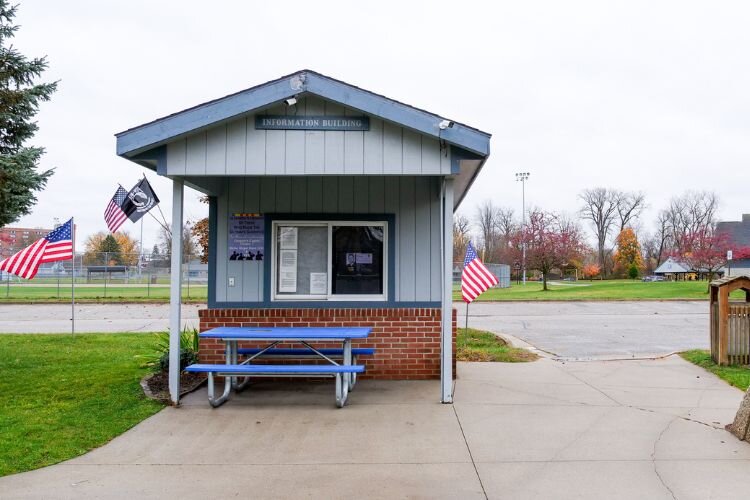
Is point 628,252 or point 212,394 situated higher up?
point 628,252

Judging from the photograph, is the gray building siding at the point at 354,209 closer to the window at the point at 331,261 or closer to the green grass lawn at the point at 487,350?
the window at the point at 331,261

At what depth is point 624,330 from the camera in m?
15.8

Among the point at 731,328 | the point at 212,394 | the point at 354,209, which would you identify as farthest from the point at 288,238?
the point at 731,328

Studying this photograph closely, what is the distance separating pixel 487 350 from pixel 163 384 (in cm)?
610

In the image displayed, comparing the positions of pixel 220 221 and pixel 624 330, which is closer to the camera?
pixel 220 221

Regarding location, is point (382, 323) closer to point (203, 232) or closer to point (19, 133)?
point (19, 133)

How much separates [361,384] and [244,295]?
2.06 meters

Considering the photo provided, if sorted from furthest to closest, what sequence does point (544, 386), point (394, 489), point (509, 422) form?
1. point (544, 386)
2. point (509, 422)
3. point (394, 489)

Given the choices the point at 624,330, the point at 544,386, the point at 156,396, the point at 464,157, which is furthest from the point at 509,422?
the point at 624,330

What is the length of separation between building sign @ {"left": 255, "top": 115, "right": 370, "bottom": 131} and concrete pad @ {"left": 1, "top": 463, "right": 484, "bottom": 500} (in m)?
3.79

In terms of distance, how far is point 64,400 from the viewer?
7.38 metres

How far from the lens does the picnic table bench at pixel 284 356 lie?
6793mm

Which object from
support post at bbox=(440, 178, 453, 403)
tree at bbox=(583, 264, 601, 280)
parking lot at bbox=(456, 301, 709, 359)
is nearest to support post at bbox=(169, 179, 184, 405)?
support post at bbox=(440, 178, 453, 403)

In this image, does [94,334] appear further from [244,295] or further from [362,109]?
[362,109]
